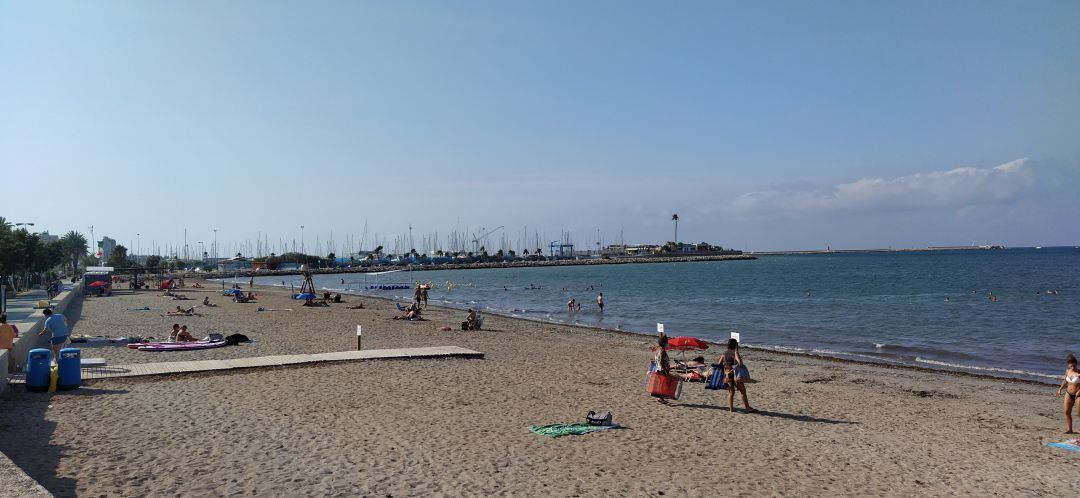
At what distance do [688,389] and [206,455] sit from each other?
33.0ft

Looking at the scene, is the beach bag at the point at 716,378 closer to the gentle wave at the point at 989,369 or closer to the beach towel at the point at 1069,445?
the beach towel at the point at 1069,445

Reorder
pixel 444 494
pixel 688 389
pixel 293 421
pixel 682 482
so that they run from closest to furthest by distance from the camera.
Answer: pixel 444 494 < pixel 682 482 < pixel 293 421 < pixel 688 389

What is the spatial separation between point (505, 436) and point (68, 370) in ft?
28.4

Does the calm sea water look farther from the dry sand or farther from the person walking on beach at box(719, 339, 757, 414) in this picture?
the person walking on beach at box(719, 339, 757, 414)

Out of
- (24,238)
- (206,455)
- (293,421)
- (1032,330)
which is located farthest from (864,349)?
(24,238)

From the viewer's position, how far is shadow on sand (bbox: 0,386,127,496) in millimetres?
7871

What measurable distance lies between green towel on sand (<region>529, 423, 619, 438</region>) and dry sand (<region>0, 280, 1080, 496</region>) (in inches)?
10.0

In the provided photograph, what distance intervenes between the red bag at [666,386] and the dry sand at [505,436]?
296mm

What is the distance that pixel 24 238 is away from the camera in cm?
5144

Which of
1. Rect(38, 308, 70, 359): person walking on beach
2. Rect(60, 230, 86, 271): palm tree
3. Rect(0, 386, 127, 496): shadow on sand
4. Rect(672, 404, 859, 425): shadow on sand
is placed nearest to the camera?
Rect(0, 386, 127, 496): shadow on sand

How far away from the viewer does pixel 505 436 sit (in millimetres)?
10672

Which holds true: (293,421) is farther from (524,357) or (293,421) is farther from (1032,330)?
(1032,330)

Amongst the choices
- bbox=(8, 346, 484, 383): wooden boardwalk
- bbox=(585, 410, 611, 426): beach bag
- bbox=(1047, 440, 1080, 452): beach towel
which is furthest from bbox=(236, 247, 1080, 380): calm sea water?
bbox=(585, 410, 611, 426): beach bag

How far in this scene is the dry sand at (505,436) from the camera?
845 centimetres
